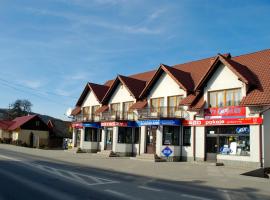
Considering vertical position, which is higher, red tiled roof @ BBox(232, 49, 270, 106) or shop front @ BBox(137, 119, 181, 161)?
red tiled roof @ BBox(232, 49, 270, 106)

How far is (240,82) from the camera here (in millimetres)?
25656

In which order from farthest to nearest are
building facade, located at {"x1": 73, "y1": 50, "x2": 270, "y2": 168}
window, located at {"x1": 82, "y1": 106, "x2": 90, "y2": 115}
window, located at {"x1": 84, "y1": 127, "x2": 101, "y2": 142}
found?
window, located at {"x1": 82, "y1": 106, "x2": 90, "y2": 115}
window, located at {"x1": 84, "y1": 127, "x2": 101, "y2": 142}
building facade, located at {"x1": 73, "y1": 50, "x2": 270, "y2": 168}

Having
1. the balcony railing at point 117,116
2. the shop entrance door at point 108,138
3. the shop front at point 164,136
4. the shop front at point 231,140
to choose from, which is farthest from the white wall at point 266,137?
the shop entrance door at point 108,138

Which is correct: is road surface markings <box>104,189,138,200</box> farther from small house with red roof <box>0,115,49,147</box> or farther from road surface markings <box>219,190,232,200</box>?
small house with red roof <box>0,115,49,147</box>

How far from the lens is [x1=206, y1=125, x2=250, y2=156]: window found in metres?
24.7

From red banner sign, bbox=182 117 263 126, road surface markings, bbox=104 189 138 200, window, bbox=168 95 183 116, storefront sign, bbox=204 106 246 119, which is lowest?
road surface markings, bbox=104 189 138 200

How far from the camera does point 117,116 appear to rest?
37062 millimetres

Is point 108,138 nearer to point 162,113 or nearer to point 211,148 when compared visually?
point 162,113

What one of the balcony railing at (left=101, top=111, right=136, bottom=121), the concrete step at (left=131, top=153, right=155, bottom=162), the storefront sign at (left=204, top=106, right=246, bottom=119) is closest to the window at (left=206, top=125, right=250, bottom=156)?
the storefront sign at (left=204, top=106, right=246, bottom=119)

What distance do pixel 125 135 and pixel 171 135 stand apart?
661cm

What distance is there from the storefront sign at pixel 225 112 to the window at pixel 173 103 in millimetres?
3547

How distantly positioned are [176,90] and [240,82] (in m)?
6.75

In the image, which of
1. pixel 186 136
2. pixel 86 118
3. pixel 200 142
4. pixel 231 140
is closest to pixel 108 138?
pixel 86 118

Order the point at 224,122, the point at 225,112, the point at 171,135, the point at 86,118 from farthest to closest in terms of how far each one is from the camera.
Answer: the point at 86,118 < the point at 171,135 < the point at 225,112 < the point at 224,122
